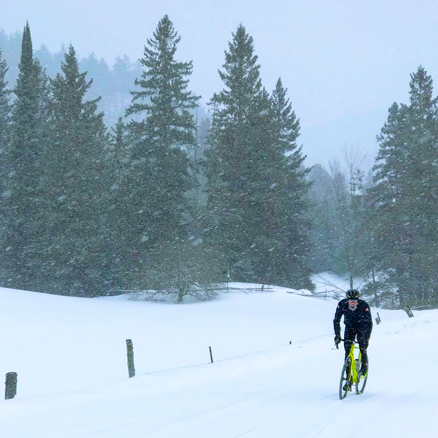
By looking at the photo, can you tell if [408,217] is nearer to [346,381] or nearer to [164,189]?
[164,189]

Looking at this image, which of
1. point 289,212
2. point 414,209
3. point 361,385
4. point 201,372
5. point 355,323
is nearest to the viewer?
point 355,323

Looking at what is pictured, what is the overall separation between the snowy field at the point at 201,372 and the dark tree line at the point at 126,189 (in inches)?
314

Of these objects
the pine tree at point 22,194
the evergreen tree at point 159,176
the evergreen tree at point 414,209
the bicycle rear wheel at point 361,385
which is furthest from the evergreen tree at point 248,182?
the bicycle rear wheel at point 361,385

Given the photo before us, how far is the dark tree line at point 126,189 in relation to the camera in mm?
36781

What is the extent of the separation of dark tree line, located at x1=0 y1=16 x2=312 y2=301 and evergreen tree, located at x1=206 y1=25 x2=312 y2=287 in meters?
0.11

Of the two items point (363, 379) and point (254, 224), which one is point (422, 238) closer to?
point (254, 224)

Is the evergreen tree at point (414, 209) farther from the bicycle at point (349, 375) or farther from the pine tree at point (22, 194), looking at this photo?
the bicycle at point (349, 375)

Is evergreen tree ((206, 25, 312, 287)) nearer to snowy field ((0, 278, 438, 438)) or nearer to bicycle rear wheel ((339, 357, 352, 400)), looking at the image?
snowy field ((0, 278, 438, 438))

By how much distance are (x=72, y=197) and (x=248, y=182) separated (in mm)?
13136

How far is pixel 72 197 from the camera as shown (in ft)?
118

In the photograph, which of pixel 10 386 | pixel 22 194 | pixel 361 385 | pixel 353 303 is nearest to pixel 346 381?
pixel 361 385

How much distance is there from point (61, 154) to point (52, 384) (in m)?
25.4

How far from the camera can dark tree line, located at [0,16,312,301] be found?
36781mm

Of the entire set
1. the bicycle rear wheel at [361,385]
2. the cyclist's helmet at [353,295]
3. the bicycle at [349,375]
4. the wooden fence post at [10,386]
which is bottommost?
the bicycle rear wheel at [361,385]
